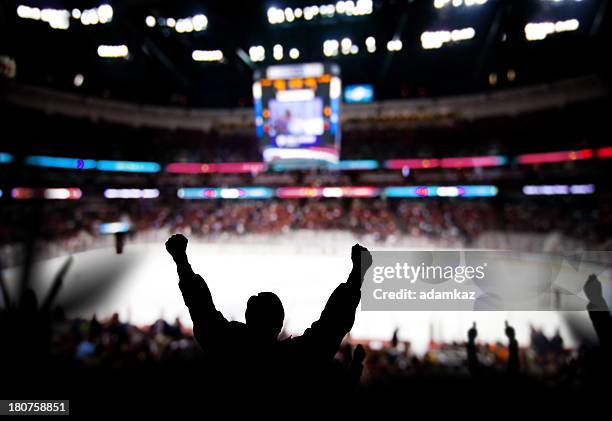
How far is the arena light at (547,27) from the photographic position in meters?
8.98

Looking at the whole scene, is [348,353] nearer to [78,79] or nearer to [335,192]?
[78,79]

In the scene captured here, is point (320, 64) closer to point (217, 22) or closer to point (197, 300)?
point (217, 22)

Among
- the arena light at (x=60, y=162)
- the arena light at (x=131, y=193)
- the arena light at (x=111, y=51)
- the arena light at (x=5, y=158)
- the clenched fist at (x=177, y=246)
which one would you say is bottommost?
the clenched fist at (x=177, y=246)

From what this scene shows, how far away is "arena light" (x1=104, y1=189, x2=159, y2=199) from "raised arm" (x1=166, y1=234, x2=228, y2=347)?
2361 centimetres

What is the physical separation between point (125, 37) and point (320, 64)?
787cm

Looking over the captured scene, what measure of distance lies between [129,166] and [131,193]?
1.83 m

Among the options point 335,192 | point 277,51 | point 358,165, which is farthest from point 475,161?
point 277,51

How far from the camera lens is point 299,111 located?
1408 centimetres

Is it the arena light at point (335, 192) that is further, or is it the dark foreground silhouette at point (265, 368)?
the arena light at point (335, 192)

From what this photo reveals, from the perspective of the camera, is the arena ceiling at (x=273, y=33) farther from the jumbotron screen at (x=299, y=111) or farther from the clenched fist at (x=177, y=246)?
the clenched fist at (x=177, y=246)

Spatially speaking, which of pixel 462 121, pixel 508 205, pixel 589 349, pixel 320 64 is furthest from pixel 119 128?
pixel 589 349

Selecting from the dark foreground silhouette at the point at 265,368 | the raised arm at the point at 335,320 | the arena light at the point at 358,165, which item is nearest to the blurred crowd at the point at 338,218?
the arena light at the point at 358,165

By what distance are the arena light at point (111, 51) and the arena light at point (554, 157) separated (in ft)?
70.5

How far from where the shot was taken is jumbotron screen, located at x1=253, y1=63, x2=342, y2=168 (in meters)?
13.8
